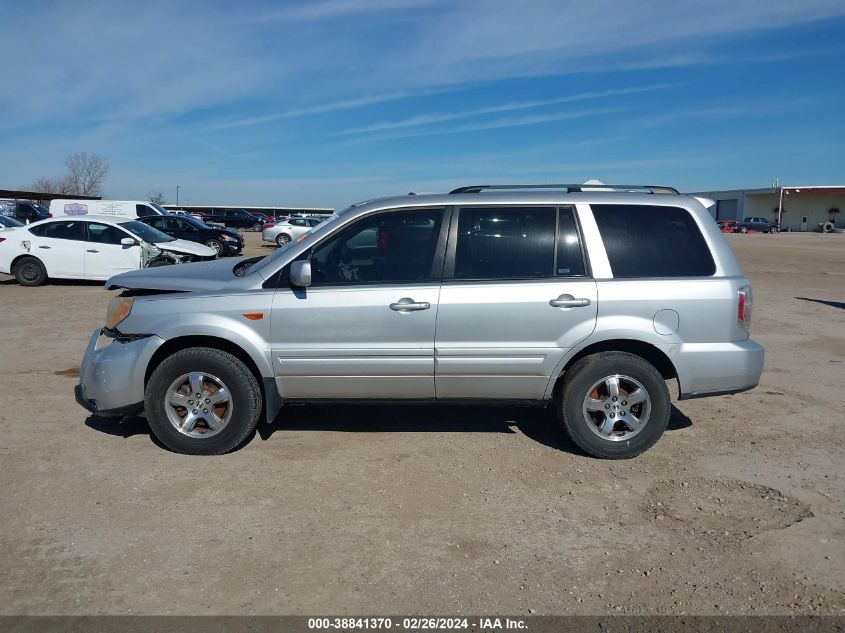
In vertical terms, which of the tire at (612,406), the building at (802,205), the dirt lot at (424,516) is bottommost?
the dirt lot at (424,516)

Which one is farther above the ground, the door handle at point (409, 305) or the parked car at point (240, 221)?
the parked car at point (240, 221)

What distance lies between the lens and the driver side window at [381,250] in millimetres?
5250

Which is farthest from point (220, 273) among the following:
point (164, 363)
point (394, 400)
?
point (394, 400)

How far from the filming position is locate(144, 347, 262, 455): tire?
515 cm

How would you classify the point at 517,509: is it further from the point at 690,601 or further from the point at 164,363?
the point at 164,363

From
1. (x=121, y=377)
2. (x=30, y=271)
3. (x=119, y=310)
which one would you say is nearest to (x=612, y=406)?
(x=121, y=377)

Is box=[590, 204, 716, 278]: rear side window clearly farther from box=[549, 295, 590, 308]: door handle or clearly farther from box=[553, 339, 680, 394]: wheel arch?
box=[553, 339, 680, 394]: wheel arch

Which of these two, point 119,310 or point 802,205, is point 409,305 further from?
point 802,205

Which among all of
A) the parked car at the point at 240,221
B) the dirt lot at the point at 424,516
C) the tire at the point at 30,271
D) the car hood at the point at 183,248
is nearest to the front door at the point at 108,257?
the car hood at the point at 183,248

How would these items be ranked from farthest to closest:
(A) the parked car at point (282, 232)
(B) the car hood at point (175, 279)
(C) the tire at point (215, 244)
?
(A) the parked car at point (282, 232) → (C) the tire at point (215, 244) → (B) the car hood at point (175, 279)

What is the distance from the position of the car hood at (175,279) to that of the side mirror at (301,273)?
608 millimetres

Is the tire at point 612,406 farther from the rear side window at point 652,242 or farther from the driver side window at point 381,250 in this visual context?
the driver side window at point 381,250

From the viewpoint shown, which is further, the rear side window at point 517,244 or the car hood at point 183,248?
the car hood at point 183,248

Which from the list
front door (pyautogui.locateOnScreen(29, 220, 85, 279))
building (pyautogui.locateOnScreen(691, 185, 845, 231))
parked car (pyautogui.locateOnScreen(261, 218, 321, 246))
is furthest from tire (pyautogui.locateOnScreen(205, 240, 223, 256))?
building (pyautogui.locateOnScreen(691, 185, 845, 231))
